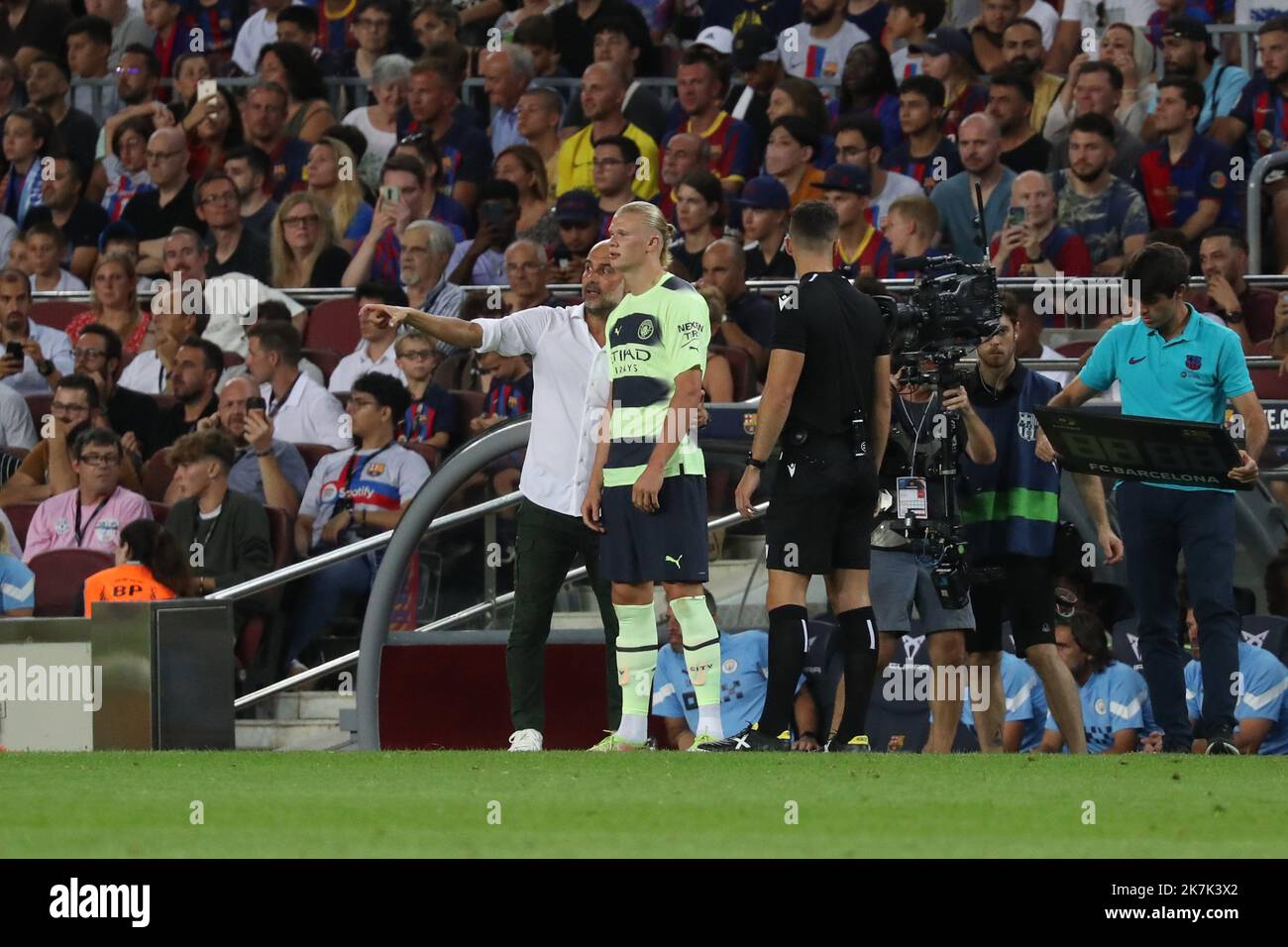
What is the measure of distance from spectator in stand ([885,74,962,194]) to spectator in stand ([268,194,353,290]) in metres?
3.87

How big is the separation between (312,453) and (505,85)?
4056 mm

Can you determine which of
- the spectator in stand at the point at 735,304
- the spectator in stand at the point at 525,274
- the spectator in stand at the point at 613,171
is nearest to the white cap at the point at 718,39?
the spectator in stand at the point at 613,171

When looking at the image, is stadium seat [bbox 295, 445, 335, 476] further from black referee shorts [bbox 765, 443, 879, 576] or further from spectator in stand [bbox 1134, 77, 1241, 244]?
black referee shorts [bbox 765, 443, 879, 576]

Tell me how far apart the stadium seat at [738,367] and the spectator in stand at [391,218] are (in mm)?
3746

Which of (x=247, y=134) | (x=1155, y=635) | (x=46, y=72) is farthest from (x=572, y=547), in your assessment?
(x=46, y=72)

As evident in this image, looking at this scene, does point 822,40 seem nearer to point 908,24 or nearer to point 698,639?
point 908,24

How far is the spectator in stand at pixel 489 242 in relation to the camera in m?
15.0

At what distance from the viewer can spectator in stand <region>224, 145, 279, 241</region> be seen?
16.7m

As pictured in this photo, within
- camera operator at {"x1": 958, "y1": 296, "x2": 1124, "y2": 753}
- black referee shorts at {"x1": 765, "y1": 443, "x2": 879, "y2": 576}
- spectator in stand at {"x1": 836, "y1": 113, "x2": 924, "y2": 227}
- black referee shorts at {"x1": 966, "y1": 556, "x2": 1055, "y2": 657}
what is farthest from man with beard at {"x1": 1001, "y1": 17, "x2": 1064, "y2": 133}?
black referee shorts at {"x1": 765, "y1": 443, "x2": 879, "y2": 576}

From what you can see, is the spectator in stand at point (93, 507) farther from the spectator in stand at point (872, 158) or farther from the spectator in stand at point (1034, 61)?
the spectator in stand at point (1034, 61)

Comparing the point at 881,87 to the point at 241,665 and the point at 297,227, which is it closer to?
the point at 297,227

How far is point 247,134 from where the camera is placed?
688 inches

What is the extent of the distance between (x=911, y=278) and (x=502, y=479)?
3.12 metres

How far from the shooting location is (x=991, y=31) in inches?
612
